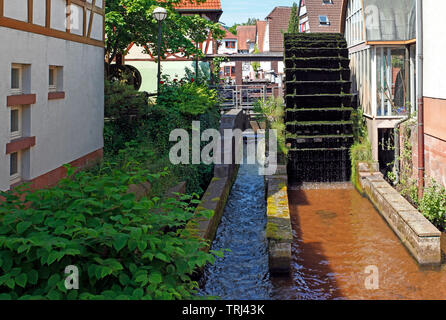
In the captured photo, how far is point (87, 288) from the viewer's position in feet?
10.1

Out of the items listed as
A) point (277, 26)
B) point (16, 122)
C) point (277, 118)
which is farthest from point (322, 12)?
point (16, 122)

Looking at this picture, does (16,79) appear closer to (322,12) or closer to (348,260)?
(348,260)

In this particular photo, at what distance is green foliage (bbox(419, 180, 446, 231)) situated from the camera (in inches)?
329

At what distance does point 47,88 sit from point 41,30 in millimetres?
845

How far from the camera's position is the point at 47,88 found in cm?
791

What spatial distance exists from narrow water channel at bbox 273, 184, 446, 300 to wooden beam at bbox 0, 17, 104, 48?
4641 millimetres

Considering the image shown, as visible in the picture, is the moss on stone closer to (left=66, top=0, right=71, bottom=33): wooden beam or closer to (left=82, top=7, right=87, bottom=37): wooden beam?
(left=66, top=0, right=71, bottom=33): wooden beam

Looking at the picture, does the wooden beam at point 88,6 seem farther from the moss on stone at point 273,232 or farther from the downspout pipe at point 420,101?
the downspout pipe at point 420,101

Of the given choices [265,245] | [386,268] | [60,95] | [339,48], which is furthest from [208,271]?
[339,48]

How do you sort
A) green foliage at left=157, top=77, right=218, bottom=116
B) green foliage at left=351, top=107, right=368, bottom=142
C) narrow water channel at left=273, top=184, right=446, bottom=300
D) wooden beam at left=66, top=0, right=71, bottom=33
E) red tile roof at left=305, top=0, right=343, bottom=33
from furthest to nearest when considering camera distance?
red tile roof at left=305, top=0, right=343, bottom=33 → green foliage at left=351, top=107, right=368, bottom=142 → green foliage at left=157, top=77, right=218, bottom=116 → wooden beam at left=66, top=0, right=71, bottom=33 → narrow water channel at left=273, top=184, right=446, bottom=300

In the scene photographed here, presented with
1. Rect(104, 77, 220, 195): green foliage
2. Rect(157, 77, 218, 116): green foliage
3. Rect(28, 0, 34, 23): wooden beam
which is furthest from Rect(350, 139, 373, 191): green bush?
Rect(28, 0, 34, 23): wooden beam

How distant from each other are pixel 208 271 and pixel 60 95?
12.1 ft

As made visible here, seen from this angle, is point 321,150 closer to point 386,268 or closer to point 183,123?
point 183,123

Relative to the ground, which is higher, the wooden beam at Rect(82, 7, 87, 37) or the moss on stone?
the wooden beam at Rect(82, 7, 87, 37)
